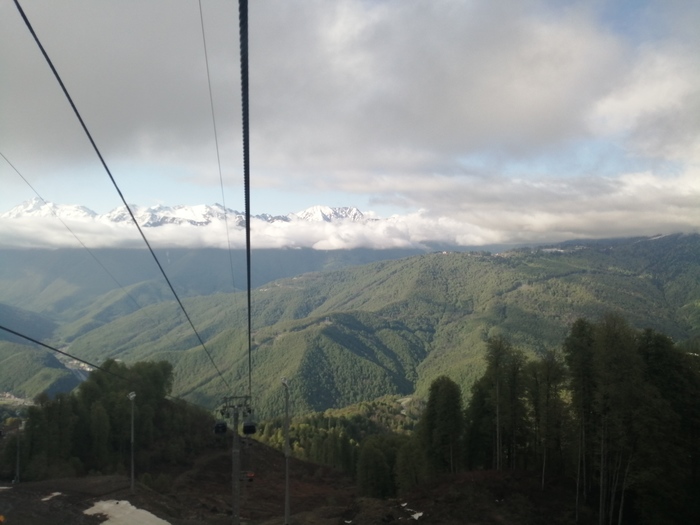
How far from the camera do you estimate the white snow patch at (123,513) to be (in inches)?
1256

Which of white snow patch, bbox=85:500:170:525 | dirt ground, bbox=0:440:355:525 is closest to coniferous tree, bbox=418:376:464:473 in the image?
dirt ground, bbox=0:440:355:525

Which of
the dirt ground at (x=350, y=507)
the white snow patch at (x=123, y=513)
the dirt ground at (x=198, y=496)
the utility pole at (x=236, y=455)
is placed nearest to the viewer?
the utility pole at (x=236, y=455)

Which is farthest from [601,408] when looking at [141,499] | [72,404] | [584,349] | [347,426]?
[347,426]

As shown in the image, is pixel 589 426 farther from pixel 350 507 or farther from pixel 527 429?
pixel 350 507

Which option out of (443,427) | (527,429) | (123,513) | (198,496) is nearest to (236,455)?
(123,513)

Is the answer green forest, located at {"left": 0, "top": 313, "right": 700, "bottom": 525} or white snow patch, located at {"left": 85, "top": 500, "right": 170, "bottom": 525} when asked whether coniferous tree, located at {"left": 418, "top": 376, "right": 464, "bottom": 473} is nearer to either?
green forest, located at {"left": 0, "top": 313, "right": 700, "bottom": 525}

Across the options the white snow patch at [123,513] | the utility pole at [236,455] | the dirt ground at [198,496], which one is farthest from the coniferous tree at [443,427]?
the white snow patch at [123,513]

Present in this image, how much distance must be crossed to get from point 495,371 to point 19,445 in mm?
50313

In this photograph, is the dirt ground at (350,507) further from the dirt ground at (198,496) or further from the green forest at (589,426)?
the green forest at (589,426)

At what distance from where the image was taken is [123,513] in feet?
109

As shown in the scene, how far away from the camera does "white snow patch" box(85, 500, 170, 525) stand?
31.9 meters

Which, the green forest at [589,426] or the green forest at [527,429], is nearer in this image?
the green forest at [589,426]

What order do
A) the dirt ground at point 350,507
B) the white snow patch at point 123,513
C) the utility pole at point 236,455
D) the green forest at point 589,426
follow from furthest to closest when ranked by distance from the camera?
the white snow patch at point 123,513 < the dirt ground at point 350,507 < the green forest at point 589,426 < the utility pole at point 236,455

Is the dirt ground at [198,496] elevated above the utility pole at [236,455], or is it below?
below
